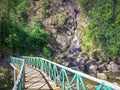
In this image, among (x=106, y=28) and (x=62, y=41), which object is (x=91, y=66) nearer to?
(x=106, y=28)

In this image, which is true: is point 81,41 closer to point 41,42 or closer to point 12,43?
point 41,42

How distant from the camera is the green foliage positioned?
4309cm

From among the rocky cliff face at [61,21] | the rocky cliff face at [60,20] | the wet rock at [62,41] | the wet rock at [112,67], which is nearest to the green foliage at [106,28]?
the wet rock at [112,67]

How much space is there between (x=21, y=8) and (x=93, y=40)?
18641mm

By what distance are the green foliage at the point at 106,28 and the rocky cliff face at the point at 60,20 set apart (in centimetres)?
787

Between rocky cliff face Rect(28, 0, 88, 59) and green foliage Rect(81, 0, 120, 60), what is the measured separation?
787 cm

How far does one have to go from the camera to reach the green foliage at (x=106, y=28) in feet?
141

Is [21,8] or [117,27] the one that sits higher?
[21,8]

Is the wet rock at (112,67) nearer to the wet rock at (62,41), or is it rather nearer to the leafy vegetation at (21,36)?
the leafy vegetation at (21,36)

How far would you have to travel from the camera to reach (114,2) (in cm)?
4475

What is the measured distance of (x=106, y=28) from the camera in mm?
44188

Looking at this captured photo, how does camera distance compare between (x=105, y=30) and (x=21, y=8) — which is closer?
(x=105, y=30)

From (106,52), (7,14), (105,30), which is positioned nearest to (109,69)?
(106,52)

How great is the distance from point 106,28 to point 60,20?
14.2 metres
